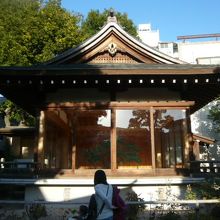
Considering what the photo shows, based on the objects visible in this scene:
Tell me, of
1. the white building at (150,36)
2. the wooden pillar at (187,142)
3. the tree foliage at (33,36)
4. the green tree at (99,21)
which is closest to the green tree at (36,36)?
the tree foliage at (33,36)

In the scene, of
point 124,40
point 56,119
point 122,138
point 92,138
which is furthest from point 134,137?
point 124,40

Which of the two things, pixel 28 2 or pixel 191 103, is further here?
pixel 28 2

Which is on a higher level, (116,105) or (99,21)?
(99,21)

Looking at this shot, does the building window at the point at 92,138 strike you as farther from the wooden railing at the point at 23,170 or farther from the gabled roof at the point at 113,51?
the gabled roof at the point at 113,51

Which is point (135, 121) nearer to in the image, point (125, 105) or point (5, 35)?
point (125, 105)

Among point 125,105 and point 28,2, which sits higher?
Answer: point 28,2

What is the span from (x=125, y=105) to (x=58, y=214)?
460 centimetres

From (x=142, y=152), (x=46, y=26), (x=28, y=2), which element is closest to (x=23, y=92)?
(x=142, y=152)

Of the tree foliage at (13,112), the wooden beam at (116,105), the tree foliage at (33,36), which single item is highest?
the tree foliage at (33,36)

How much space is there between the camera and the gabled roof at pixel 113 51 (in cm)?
1388

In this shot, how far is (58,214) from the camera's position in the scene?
1029 centimetres

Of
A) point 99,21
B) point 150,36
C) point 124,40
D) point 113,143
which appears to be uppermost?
point 150,36

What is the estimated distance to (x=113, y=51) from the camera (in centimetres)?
1418

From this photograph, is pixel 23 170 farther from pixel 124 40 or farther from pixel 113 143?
pixel 124 40
